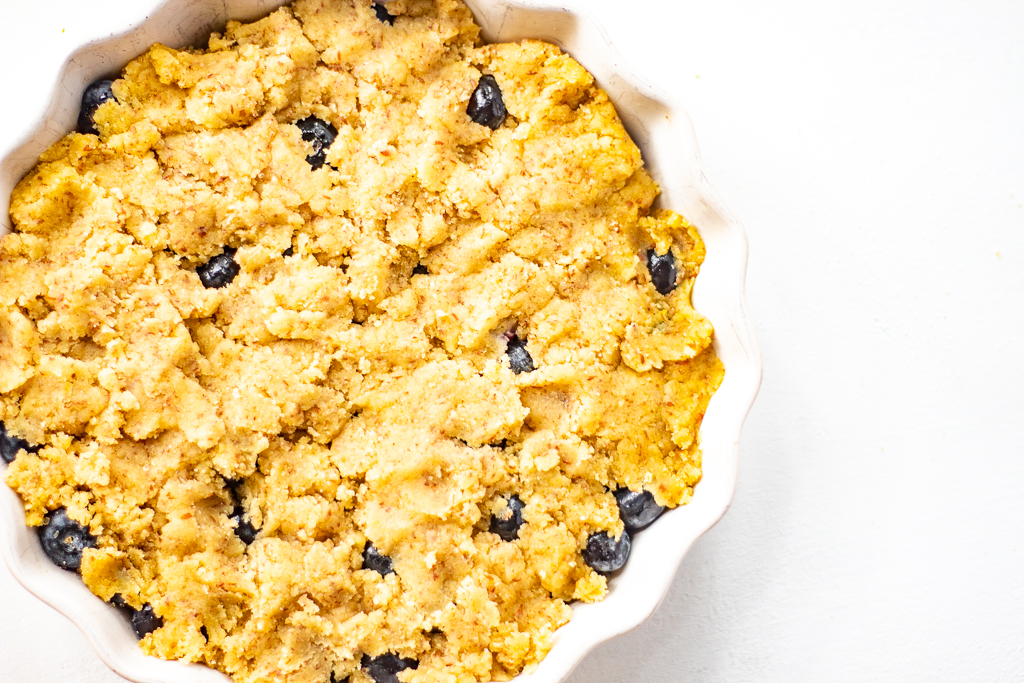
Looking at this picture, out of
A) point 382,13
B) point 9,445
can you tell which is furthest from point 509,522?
point 382,13

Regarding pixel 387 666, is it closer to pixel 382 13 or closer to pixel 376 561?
pixel 376 561

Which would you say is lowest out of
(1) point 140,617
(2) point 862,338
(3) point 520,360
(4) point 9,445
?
(2) point 862,338

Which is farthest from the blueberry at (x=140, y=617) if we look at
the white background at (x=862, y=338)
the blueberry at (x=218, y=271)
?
the white background at (x=862, y=338)

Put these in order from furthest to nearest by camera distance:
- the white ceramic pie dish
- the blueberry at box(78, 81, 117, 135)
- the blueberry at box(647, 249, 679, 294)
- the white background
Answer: the white background → the blueberry at box(647, 249, 679, 294) → the blueberry at box(78, 81, 117, 135) → the white ceramic pie dish

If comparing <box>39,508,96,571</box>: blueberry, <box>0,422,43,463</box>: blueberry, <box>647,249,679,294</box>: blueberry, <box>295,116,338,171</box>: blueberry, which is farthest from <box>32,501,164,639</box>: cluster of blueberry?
<box>647,249,679,294</box>: blueberry

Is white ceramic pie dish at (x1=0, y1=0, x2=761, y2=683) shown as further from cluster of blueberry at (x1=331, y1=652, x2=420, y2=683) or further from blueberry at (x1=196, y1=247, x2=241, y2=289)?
blueberry at (x1=196, y1=247, x2=241, y2=289)

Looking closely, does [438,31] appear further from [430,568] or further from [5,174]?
[430,568]

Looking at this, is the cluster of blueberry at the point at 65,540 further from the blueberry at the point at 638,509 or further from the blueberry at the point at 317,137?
the blueberry at the point at 638,509
